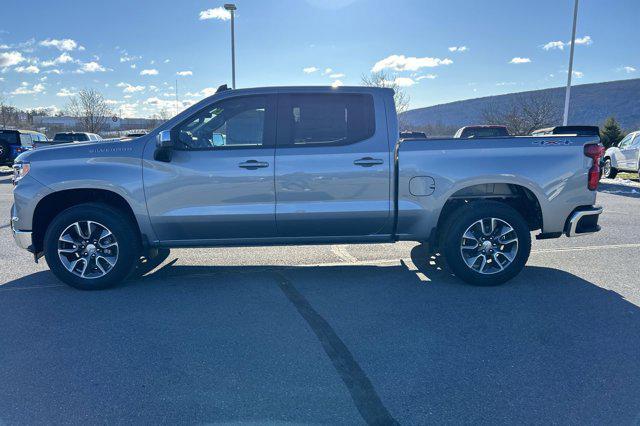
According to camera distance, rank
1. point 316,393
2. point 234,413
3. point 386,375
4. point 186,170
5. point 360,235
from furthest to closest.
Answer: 1. point 360,235
2. point 186,170
3. point 386,375
4. point 316,393
5. point 234,413

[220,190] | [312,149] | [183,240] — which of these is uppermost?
[312,149]

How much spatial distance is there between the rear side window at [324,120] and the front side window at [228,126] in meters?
0.27

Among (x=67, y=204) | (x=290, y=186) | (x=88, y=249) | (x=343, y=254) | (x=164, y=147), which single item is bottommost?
(x=343, y=254)

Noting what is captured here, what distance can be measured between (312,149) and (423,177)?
47.3 inches

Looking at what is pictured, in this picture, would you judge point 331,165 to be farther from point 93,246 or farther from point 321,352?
point 93,246

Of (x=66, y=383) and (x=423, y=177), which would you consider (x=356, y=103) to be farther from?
(x=66, y=383)

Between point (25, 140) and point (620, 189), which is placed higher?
point (25, 140)

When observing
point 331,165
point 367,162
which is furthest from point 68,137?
point 367,162

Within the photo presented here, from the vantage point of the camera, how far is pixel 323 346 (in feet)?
11.7

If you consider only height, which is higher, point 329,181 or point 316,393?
point 329,181

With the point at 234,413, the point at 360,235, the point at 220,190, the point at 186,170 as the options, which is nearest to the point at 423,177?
the point at 360,235

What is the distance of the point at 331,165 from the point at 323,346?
1.94m

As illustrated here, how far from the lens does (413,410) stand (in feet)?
8.99

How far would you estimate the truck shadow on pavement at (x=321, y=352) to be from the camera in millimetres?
2781
